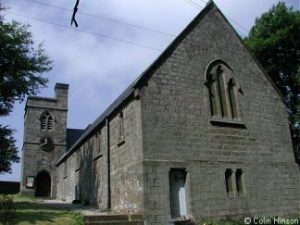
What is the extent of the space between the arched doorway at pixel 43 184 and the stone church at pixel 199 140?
66.4 feet

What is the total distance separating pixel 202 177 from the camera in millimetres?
14656

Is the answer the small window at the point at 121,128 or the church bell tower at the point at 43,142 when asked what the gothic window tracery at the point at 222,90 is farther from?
the church bell tower at the point at 43,142

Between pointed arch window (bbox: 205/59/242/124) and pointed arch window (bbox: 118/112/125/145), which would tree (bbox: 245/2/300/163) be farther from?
pointed arch window (bbox: 118/112/125/145)

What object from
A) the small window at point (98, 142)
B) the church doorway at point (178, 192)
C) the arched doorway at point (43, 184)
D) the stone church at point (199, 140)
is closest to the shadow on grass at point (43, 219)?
the stone church at point (199, 140)

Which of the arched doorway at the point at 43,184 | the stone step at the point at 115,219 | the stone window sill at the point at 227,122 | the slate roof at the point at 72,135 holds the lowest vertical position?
the stone step at the point at 115,219

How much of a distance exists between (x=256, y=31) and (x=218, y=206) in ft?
58.9

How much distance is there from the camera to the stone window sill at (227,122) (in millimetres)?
16109

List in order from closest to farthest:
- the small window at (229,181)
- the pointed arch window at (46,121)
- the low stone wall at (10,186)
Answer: the small window at (229,181)
the pointed arch window at (46,121)
the low stone wall at (10,186)

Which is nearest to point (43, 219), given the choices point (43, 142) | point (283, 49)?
point (283, 49)

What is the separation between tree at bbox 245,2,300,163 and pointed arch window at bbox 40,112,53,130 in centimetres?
2525

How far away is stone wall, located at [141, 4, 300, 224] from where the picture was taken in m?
14.1

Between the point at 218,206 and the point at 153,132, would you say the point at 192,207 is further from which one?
the point at 153,132

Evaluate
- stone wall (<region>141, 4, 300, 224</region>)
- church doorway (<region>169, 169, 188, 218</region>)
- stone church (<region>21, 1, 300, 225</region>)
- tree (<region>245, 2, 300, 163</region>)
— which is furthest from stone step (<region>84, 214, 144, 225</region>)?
tree (<region>245, 2, 300, 163</region>)

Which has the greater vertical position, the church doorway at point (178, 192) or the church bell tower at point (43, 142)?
the church bell tower at point (43, 142)
